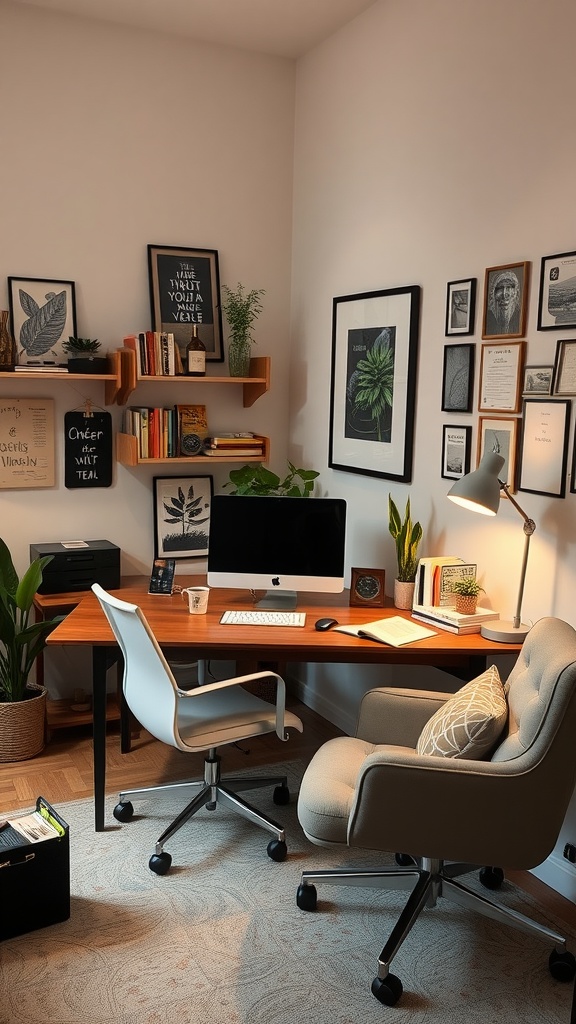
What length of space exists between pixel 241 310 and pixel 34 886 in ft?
8.58

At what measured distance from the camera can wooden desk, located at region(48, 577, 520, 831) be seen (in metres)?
2.82

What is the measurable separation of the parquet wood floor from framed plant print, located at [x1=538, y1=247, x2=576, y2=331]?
6.68 ft

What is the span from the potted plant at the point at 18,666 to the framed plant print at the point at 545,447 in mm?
1936

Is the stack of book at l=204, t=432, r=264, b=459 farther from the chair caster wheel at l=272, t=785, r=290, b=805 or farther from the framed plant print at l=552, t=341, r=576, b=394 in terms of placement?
the framed plant print at l=552, t=341, r=576, b=394

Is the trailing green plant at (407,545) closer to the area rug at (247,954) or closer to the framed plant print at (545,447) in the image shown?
the framed plant print at (545,447)

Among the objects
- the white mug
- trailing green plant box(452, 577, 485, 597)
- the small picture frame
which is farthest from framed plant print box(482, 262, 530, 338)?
the white mug

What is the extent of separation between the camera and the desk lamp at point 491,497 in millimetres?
2664

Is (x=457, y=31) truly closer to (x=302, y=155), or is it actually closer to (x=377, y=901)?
(x=302, y=155)

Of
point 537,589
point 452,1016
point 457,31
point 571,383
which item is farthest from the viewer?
point 457,31

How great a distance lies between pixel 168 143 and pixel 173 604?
2.14 meters

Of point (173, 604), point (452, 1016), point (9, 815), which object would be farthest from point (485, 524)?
point (9, 815)

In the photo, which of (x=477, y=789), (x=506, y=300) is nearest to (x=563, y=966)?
(x=477, y=789)

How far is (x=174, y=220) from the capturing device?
13.2ft

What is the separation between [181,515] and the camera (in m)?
4.19
